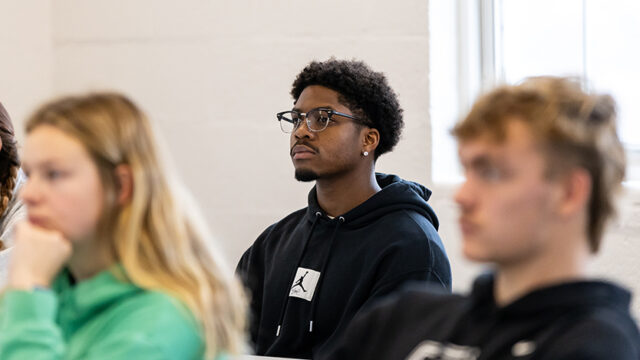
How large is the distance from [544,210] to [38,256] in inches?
27.3

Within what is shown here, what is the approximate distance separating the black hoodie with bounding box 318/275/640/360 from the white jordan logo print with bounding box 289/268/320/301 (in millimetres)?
840

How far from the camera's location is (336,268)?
85.3 inches

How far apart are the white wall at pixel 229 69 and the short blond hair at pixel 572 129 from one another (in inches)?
72.1

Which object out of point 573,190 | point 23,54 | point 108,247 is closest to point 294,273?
point 108,247

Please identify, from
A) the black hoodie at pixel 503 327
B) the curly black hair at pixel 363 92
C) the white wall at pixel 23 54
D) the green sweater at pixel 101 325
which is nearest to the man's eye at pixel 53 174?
the green sweater at pixel 101 325

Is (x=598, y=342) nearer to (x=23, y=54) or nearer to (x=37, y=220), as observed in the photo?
(x=37, y=220)

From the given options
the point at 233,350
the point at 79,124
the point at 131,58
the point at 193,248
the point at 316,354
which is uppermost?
the point at 131,58

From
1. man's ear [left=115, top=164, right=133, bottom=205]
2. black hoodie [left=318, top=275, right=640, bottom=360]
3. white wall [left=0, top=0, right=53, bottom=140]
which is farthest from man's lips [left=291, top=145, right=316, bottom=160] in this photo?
white wall [left=0, top=0, right=53, bottom=140]

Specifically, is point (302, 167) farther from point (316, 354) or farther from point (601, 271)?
point (601, 271)

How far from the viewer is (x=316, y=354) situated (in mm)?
2057

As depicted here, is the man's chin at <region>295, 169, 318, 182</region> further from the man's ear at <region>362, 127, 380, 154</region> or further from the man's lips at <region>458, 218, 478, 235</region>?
the man's lips at <region>458, 218, 478, 235</region>

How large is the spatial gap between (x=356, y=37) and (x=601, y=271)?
3.86 feet

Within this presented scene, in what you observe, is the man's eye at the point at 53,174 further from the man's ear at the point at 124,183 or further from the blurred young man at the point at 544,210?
the blurred young man at the point at 544,210

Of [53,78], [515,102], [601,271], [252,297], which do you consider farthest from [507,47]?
[515,102]
